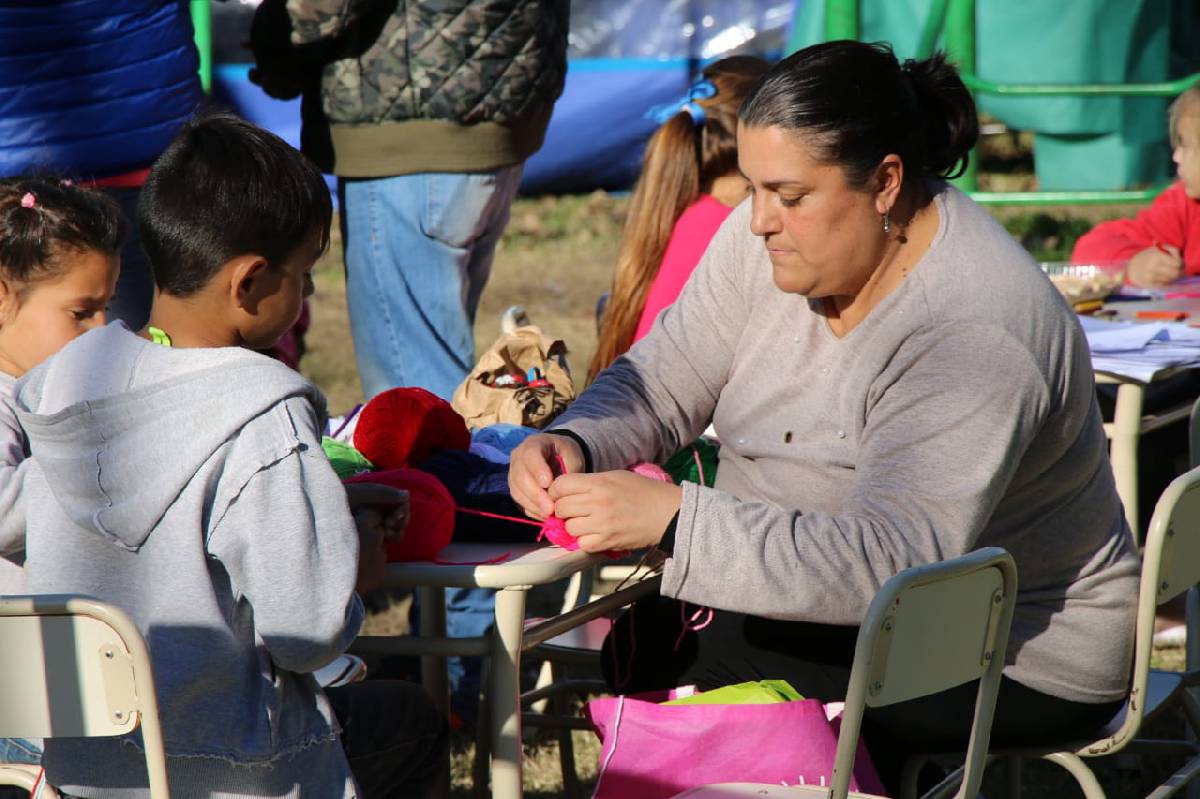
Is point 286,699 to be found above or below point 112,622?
below

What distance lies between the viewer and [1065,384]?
1992mm

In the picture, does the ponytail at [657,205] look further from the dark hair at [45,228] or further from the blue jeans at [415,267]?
the dark hair at [45,228]

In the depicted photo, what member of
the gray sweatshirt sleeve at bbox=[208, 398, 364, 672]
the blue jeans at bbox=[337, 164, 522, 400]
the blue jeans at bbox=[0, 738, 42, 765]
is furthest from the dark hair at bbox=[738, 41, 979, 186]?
the blue jeans at bbox=[337, 164, 522, 400]

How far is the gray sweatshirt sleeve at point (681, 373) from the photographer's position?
2383mm

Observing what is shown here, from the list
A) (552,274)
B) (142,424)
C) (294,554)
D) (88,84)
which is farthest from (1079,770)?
(552,274)

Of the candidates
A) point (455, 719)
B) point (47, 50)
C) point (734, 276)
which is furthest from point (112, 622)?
point (47, 50)

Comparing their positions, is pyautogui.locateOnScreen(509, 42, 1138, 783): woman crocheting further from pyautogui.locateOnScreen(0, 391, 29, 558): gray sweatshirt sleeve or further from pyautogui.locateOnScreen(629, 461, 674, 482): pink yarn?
pyautogui.locateOnScreen(0, 391, 29, 558): gray sweatshirt sleeve

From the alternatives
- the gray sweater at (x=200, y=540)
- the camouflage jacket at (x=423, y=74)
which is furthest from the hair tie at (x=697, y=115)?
the gray sweater at (x=200, y=540)

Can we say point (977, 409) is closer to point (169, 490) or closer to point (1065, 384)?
point (1065, 384)

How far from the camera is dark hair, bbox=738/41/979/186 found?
2.04m

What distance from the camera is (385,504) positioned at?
1.89 meters

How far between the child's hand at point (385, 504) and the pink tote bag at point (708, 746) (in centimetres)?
37

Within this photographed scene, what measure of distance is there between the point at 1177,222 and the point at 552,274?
15.5 ft

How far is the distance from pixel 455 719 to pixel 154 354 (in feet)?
5.69
